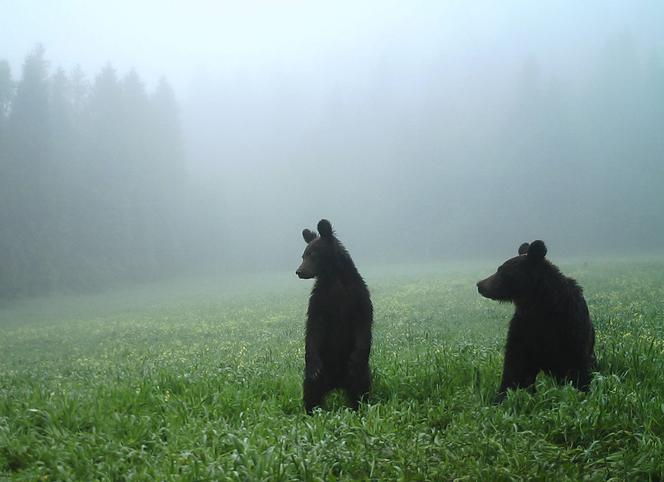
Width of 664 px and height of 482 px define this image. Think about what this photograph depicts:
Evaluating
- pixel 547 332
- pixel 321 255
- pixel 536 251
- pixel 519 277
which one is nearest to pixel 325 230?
pixel 321 255

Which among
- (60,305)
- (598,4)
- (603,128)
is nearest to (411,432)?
(60,305)

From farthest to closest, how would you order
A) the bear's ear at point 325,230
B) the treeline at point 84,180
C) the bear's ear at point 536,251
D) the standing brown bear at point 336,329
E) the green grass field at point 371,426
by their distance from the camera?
the treeline at point 84,180
the bear's ear at point 325,230
the standing brown bear at point 336,329
the bear's ear at point 536,251
the green grass field at point 371,426

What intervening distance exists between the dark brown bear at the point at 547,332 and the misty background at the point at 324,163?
128ft

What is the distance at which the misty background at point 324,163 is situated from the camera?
44.3 m

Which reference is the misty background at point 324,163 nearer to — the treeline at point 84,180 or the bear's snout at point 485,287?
the treeline at point 84,180

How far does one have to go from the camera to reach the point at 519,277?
240 inches

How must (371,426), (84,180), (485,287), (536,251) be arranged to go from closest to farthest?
1. (371,426)
2. (536,251)
3. (485,287)
4. (84,180)

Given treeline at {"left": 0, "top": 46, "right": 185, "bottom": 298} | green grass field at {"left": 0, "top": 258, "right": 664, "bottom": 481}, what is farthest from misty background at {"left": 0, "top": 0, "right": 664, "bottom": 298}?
green grass field at {"left": 0, "top": 258, "right": 664, "bottom": 481}

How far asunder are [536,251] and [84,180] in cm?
4718

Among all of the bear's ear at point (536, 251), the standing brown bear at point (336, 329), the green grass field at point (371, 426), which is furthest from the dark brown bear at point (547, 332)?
the standing brown bear at point (336, 329)

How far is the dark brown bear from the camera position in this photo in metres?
5.70

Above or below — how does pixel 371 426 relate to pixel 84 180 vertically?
below

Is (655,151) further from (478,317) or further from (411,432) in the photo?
(411,432)

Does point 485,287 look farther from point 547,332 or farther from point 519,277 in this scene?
point 547,332
